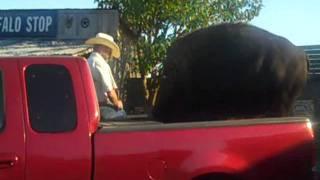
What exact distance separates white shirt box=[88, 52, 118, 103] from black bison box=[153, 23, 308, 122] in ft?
1.71

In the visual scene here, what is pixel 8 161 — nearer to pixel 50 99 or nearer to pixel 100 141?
pixel 50 99

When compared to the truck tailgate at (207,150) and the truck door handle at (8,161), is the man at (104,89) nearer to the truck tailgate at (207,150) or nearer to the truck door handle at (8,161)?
the truck tailgate at (207,150)

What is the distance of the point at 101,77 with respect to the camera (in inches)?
270

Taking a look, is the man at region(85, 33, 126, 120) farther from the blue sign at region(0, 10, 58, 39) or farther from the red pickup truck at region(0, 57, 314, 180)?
the blue sign at region(0, 10, 58, 39)

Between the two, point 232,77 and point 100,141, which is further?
point 232,77

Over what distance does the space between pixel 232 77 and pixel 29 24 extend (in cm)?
1226

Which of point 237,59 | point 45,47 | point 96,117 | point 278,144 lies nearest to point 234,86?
point 237,59

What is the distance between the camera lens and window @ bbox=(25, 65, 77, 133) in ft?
16.7

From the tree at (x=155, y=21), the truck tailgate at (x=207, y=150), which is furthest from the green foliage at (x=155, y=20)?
the truck tailgate at (x=207, y=150)

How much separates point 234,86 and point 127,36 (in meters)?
13.8

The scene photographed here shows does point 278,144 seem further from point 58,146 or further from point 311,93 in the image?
point 311,93

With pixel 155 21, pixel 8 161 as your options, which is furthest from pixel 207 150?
pixel 155 21

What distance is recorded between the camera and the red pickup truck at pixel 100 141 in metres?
5.00

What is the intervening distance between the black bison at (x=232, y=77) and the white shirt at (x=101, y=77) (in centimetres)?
52
